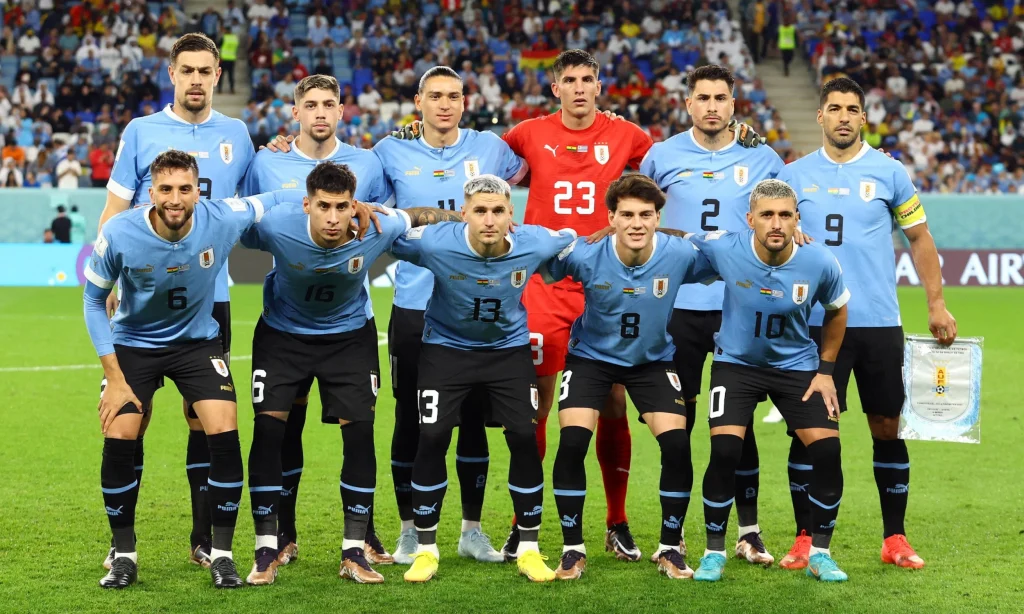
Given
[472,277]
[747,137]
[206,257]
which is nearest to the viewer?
[206,257]

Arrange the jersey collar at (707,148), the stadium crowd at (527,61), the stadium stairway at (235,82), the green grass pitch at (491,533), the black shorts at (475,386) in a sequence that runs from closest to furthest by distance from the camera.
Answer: the green grass pitch at (491,533) < the black shorts at (475,386) < the jersey collar at (707,148) < the stadium crowd at (527,61) < the stadium stairway at (235,82)

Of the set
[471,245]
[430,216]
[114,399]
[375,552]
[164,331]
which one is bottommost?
[375,552]

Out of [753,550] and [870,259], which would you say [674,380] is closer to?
[753,550]

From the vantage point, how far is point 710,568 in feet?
19.9

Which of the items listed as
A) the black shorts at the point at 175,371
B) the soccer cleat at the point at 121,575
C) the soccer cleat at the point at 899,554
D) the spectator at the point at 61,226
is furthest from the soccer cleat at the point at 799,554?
the spectator at the point at 61,226

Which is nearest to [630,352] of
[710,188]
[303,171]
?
[710,188]

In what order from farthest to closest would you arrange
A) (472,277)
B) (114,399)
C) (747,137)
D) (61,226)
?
(61,226), (747,137), (472,277), (114,399)

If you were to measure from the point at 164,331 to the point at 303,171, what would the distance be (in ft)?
3.87

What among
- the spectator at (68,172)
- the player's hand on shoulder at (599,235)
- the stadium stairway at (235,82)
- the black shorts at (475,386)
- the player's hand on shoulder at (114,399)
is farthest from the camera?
the stadium stairway at (235,82)

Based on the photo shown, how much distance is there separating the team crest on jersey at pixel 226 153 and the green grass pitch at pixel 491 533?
6.85 feet

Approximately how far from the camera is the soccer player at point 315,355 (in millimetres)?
5980

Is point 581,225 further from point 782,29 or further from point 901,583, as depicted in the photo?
point 782,29

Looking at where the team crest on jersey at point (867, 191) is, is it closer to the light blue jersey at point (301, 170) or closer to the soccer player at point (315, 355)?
the soccer player at point (315, 355)

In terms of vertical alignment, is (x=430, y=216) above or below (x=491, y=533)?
above
